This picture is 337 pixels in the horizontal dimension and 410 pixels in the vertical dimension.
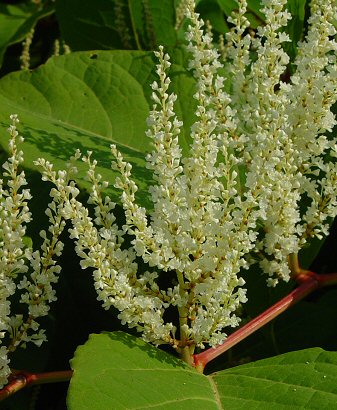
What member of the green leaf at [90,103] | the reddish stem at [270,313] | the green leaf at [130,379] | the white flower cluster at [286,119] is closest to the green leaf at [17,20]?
the green leaf at [90,103]

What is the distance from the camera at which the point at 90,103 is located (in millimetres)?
2201

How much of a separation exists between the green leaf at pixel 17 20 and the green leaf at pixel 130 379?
1.83 m

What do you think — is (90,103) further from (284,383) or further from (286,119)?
(284,383)

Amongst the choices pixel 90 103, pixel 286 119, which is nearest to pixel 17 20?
pixel 90 103

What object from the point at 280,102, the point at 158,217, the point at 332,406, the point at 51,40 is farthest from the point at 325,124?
the point at 51,40

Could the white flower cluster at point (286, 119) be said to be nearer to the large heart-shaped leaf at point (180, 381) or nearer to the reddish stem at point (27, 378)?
the large heart-shaped leaf at point (180, 381)

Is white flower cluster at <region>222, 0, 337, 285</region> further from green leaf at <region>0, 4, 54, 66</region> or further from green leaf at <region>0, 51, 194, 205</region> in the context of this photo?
green leaf at <region>0, 4, 54, 66</region>

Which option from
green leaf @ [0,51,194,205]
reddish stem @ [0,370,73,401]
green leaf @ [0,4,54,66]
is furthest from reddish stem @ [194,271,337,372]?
green leaf @ [0,4,54,66]

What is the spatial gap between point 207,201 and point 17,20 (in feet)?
7.21

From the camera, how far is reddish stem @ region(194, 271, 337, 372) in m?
1.62

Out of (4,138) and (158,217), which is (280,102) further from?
(4,138)

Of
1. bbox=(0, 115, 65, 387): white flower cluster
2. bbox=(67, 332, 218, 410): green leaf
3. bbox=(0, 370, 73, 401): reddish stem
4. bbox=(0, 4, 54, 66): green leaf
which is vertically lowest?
bbox=(0, 370, 73, 401): reddish stem

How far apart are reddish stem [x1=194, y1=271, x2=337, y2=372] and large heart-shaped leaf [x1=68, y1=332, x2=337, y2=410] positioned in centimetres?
6

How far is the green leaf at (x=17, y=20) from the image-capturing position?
124 inches
